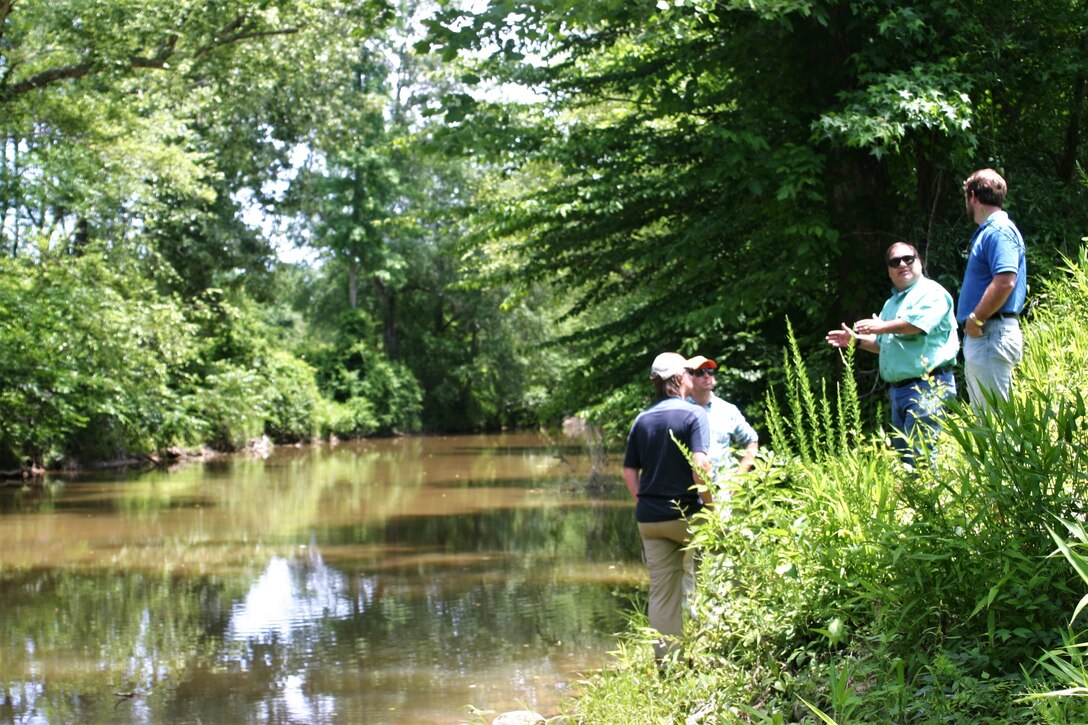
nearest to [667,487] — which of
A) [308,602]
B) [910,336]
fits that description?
[910,336]

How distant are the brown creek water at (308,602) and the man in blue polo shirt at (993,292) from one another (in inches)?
124

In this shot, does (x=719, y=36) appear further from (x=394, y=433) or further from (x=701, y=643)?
(x=394, y=433)

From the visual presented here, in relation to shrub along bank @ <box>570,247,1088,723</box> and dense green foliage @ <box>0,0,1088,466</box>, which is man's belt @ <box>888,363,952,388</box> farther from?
→ dense green foliage @ <box>0,0,1088,466</box>

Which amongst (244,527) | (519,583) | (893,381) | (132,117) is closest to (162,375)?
(132,117)

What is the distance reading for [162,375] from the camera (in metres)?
22.7

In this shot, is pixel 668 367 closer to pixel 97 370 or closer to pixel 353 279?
pixel 97 370

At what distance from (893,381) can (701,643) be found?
1.95 metres

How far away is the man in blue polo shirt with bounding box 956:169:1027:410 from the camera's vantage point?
562cm

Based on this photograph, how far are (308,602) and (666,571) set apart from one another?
5.35m

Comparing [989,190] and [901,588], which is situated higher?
[989,190]

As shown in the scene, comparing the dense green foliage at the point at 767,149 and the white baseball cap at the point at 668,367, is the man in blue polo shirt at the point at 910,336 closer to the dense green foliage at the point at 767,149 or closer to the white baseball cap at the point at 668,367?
the white baseball cap at the point at 668,367

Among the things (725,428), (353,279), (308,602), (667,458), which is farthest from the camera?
(353,279)

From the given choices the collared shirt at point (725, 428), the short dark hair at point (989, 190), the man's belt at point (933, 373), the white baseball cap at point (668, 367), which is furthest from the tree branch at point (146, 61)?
the short dark hair at point (989, 190)

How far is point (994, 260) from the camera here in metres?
5.66
